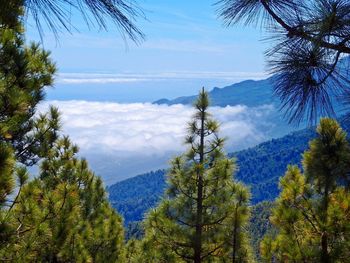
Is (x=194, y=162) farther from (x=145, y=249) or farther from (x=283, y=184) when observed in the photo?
(x=283, y=184)

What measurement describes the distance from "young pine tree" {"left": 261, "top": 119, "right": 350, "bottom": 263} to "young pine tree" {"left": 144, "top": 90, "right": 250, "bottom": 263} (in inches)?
159

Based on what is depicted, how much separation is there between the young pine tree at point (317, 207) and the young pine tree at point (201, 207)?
404 cm

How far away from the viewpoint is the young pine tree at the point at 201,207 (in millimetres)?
13219

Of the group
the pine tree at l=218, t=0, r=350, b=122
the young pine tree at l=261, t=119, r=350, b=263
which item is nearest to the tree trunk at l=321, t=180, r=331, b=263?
the young pine tree at l=261, t=119, r=350, b=263

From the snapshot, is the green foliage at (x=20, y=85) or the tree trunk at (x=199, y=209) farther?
the tree trunk at (x=199, y=209)

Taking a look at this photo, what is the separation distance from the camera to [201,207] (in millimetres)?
13367

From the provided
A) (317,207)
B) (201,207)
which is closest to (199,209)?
(201,207)

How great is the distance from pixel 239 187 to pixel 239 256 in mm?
1926

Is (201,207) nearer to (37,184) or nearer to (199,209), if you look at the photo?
(199,209)

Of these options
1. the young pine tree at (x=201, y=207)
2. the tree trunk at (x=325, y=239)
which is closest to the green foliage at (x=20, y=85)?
the young pine tree at (x=201, y=207)

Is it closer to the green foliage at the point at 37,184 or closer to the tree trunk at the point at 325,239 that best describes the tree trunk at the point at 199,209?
the green foliage at the point at 37,184

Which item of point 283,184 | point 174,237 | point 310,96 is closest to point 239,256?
point 174,237

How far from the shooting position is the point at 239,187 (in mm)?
13383

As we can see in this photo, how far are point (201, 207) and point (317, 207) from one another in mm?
5450
